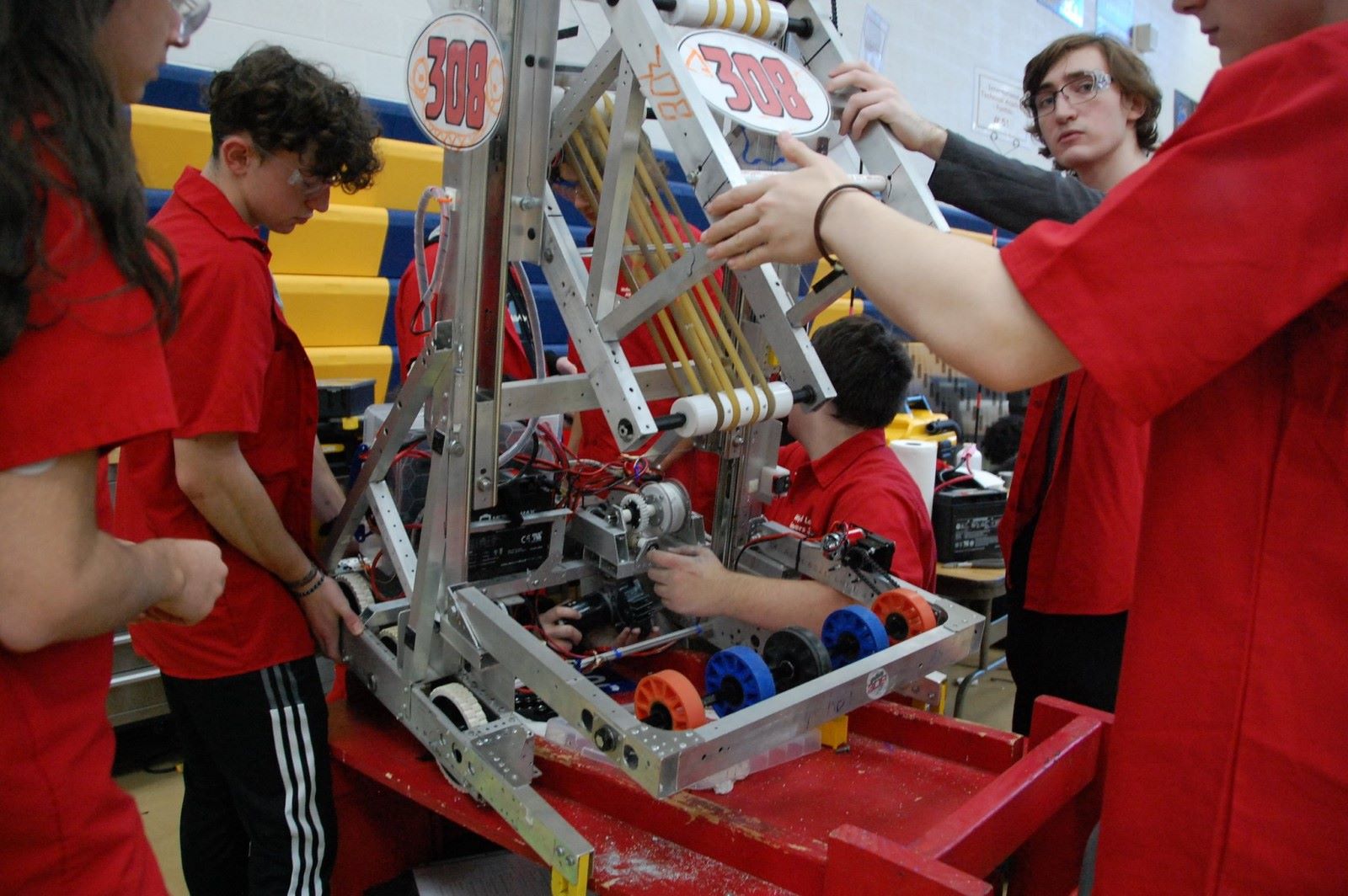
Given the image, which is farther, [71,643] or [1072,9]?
[1072,9]

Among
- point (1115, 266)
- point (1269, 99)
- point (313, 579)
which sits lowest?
point (313, 579)

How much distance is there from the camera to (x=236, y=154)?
1.66 metres

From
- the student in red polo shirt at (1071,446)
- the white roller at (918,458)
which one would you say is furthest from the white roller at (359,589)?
the white roller at (918,458)

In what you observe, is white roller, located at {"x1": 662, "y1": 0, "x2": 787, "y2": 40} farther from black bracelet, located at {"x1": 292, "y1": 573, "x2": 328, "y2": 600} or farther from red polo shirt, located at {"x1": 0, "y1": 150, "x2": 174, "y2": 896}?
black bracelet, located at {"x1": 292, "y1": 573, "x2": 328, "y2": 600}

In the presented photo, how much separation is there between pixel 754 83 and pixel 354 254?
9.75 feet

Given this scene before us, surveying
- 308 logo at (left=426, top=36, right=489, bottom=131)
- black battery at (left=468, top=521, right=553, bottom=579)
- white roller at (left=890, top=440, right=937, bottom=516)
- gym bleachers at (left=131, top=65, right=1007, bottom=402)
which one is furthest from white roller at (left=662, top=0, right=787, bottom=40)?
gym bleachers at (left=131, top=65, right=1007, bottom=402)

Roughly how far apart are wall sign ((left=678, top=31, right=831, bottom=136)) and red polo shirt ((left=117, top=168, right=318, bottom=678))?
0.80 meters

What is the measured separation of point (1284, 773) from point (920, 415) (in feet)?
10.8

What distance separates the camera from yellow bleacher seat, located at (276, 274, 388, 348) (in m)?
3.80

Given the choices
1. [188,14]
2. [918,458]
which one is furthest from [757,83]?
[918,458]

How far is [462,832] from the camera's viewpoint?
2100 mm

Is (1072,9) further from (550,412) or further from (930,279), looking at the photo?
(930,279)

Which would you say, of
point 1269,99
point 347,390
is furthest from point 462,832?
point 1269,99

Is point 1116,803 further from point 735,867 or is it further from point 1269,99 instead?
point 1269,99
